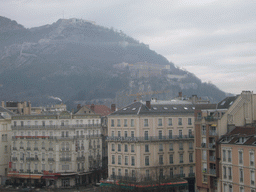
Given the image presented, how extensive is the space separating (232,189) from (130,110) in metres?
30.4

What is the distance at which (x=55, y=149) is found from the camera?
9338cm

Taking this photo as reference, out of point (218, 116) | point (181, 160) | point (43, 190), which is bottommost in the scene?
point (43, 190)

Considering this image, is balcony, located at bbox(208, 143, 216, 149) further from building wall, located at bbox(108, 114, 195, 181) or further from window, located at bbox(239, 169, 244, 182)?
building wall, located at bbox(108, 114, 195, 181)

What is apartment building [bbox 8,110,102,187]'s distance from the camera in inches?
3679

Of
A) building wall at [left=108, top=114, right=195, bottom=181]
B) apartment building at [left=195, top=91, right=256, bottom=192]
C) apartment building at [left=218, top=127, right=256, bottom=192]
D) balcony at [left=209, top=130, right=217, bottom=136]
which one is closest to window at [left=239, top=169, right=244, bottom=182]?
apartment building at [left=218, top=127, right=256, bottom=192]

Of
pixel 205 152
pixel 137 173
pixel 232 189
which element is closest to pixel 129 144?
pixel 137 173

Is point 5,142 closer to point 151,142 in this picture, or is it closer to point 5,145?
point 5,145

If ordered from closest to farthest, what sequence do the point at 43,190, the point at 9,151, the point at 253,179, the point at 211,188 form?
the point at 253,179 < the point at 211,188 < the point at 43,190 < the point at 9,151

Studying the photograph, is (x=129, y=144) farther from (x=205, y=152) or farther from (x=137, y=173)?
(x=205, y=152)

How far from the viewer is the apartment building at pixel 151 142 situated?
262 ft

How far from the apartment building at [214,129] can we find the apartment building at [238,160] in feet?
4.61

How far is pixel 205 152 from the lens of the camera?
64.1 metres

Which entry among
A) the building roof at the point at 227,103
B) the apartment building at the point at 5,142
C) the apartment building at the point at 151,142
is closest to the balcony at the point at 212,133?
the building roof at the point at 227,103

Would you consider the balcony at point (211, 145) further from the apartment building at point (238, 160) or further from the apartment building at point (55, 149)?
the apartment building at point (55, 149)
